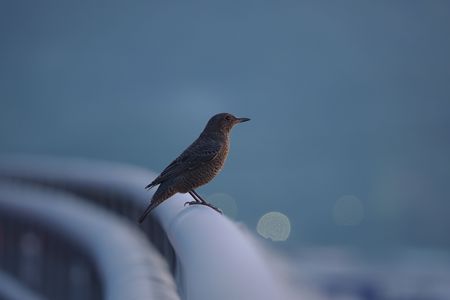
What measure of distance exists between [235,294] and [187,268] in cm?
54

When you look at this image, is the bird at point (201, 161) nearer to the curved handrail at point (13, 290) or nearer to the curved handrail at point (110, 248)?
the curved handrail at point (110, 248)

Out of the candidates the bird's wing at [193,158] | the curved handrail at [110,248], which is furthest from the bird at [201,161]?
the curved handrail at [110,248]

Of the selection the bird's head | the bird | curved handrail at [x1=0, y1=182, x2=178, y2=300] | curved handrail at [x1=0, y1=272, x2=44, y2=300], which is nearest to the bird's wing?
the bird

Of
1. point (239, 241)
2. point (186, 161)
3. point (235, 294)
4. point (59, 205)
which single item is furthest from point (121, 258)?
point (59, 205)

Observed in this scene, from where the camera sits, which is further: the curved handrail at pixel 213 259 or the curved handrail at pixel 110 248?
the curved handrail at pixel 110 248

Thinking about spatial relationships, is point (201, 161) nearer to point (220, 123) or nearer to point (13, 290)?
point (220, 123)

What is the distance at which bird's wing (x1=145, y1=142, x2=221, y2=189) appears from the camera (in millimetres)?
4645

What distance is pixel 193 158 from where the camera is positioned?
475 cm

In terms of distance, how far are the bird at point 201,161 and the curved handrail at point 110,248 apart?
0.44 metres

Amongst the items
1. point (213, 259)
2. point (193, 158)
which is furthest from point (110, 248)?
point (213, 259)

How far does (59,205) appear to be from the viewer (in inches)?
332

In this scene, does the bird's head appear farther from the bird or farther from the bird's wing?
the bird's wing

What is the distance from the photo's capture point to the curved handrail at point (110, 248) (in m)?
3.06

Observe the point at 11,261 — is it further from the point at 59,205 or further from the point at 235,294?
the point at 235,294
